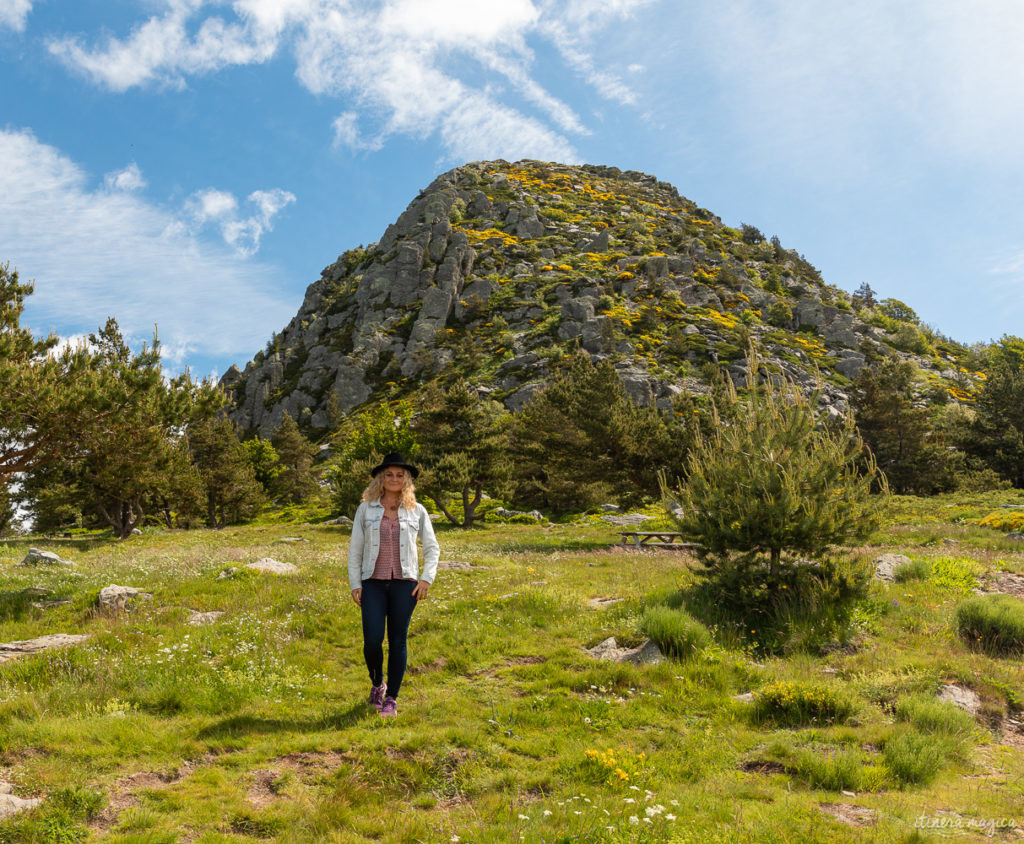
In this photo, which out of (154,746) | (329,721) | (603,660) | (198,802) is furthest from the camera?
(603,660)

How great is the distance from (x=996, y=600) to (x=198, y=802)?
1194cm

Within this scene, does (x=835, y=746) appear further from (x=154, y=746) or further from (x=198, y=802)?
(x=154, y=746)

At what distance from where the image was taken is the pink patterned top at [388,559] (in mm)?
6559

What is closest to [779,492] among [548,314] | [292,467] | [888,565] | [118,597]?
[888,565]

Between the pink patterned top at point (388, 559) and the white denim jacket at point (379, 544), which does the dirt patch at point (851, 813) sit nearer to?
the white denim jacket at point (379, 544)

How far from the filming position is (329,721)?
641 cm

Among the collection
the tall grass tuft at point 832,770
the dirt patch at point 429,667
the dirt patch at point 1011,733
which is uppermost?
the tall grass tuft at point 832,770

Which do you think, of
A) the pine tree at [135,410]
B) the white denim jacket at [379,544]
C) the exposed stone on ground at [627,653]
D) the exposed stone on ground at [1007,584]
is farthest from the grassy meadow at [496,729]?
the pine tree at [135,410]

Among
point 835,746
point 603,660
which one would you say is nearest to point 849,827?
point 835,746

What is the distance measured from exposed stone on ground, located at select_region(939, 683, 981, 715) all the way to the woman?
21.5 feet

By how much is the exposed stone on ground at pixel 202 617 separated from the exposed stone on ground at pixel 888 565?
1375cm

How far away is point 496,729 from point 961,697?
19.4ft

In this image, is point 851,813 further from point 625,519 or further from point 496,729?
point 625,519

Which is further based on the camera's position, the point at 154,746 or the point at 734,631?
the point at 734,631
